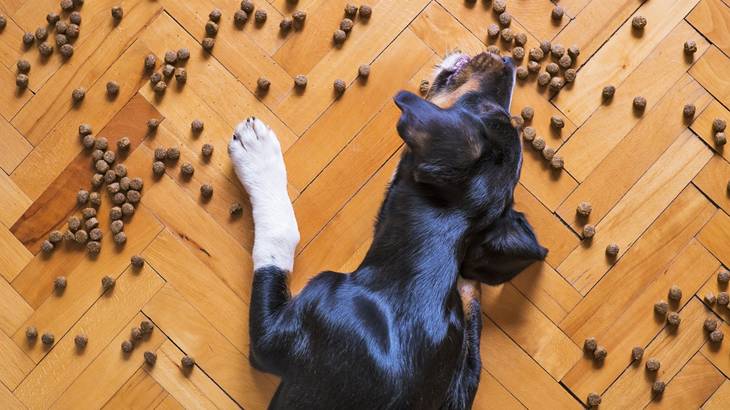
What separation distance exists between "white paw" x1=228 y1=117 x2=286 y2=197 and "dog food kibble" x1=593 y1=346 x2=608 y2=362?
1.40 meters

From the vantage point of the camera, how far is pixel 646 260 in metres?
3.50

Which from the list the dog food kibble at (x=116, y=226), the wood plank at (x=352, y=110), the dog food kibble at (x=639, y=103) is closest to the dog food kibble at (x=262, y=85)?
the wood plank at (x=352, y=110)

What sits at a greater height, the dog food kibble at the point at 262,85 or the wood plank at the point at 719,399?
the wood plank at the point at 719,399

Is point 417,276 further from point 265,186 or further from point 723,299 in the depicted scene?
point 723,299

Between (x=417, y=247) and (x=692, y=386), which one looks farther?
(x=692, y=386)

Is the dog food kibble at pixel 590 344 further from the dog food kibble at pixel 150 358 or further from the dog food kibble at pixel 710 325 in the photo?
the dog food kibble at pixel 150 358

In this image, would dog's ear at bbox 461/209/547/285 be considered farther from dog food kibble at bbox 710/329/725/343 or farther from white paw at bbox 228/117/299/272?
dog food kibble at bbox 710/329/725/343

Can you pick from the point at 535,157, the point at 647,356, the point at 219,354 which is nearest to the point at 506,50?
the point at 535,157

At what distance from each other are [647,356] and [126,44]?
96.6 inches

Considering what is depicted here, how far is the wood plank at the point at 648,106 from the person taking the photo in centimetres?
353

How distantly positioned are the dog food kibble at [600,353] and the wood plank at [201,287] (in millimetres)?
1379

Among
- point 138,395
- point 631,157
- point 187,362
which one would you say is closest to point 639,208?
point 631,157

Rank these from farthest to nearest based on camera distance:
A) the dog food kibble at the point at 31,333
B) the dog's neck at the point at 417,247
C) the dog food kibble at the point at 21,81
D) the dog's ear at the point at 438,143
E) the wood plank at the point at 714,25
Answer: the wood plank at the point at 714,25 < the dog food kibble at the point at 21,81 < the dog food kibble at the point at 31,333 < the dog's neck at the point at 417,247 < the dog's ear at the point at 438,143

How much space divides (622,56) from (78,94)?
222 centimetres
